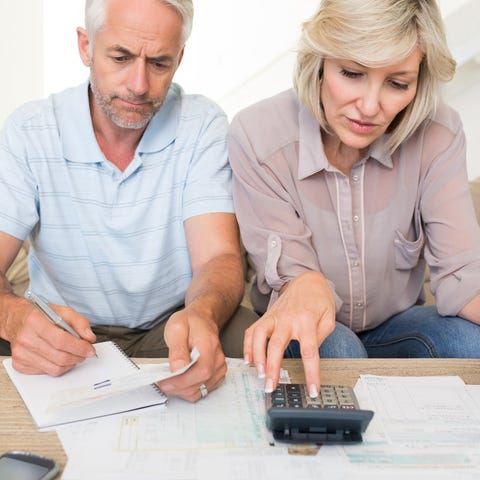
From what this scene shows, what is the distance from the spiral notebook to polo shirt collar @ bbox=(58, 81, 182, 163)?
0.50 m

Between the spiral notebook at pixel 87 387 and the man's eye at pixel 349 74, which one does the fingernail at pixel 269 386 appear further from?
the man's eye at pixel 349 74

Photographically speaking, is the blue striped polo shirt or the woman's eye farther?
the blue striped polo shirt

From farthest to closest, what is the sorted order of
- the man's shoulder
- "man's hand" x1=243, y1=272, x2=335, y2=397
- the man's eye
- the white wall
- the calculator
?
1. the white wall
2. the man's shoulder
3. the man's eye
4. "man's hand" x1=243, y1=272, x2=335, y2=397
5. the calculator

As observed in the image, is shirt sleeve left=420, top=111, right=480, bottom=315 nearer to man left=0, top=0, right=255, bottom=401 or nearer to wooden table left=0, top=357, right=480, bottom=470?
wooden table left=0, top=357, right=480, bottom=470

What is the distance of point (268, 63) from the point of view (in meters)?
2.82

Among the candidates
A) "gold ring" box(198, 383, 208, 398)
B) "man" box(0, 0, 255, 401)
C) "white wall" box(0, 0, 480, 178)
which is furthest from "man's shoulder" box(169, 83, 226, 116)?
"white wall" box(0, 0, 480, 178)

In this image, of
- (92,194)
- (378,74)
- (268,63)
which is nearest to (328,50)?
(378,74)

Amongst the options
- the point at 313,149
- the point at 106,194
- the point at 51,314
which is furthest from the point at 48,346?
the point at 313,149

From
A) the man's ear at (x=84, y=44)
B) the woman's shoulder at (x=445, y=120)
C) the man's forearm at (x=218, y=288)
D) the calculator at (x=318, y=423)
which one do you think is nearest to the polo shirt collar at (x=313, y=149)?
the woman's shoulder at (x=445, y=120)

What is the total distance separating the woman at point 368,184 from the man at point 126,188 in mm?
103

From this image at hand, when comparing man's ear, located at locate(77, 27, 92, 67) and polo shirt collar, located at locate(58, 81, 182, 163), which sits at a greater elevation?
man's ear, located at locate(77, 27, 92, 67)

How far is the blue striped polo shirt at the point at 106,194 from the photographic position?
1.43 metres

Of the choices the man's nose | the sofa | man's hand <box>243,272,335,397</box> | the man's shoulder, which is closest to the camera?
man's hand <box>243,272,335,397</box>

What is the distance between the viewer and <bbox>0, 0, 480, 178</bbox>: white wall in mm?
2811
